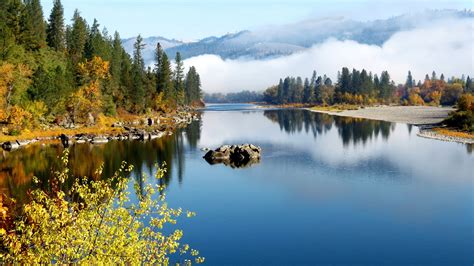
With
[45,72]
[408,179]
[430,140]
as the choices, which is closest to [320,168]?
[408,179]

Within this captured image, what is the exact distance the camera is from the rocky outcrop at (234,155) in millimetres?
83438

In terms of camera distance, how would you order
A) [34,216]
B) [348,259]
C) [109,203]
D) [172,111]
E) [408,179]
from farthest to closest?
[172,111] → [408,179] → [348,259] → [109,203] → [34,216]

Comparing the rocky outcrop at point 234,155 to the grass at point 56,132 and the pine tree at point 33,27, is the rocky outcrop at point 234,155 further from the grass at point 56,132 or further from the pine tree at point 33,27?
the pine tree at point 33,27

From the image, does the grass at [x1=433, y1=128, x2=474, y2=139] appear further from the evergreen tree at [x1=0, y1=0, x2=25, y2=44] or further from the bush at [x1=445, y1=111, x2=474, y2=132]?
the evergreen tree at [x1=0, y1=0, x2=25, y2=44]

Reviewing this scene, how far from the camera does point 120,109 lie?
15175 cm

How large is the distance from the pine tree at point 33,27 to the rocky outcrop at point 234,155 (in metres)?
73.5

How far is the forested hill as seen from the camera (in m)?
105

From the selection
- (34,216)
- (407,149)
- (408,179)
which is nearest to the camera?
(34,216)

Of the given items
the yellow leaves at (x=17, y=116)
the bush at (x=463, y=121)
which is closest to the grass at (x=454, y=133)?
the bush at (x=463, y=121)

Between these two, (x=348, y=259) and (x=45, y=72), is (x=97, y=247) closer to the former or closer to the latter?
(x=348, y=259)

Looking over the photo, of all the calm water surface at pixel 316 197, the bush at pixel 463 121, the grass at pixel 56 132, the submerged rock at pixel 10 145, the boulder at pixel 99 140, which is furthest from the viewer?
the bush at pixel 463 121

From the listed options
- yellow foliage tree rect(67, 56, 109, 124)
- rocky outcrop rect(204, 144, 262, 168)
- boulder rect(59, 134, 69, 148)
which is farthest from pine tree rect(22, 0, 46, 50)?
rocky outcrop rect(204, 144, 262, 168)

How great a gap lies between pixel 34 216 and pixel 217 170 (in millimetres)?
59131

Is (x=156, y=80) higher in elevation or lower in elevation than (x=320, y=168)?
higher
